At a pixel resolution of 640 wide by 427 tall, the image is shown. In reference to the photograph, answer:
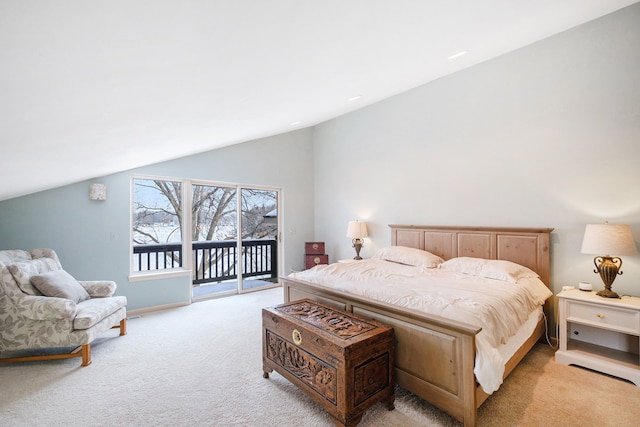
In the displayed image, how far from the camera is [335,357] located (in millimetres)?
1796

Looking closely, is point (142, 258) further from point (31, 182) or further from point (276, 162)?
point (276, 162)

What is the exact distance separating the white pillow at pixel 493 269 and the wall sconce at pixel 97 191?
4.45 m

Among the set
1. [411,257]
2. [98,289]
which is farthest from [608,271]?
[98,289]

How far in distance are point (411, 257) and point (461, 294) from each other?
1.48 meters

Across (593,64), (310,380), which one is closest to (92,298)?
(310,380)

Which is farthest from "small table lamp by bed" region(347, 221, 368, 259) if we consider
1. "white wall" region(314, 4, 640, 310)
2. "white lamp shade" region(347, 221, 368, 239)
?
"white wall" region(314, 4, 640, 310)

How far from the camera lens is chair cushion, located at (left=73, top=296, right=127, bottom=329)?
257 cm

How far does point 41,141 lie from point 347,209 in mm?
4268

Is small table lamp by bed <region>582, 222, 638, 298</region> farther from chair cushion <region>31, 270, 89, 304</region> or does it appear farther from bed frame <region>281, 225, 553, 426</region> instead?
chair cushion <region>31, 270, 89, 304</region>

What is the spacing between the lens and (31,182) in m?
2.75

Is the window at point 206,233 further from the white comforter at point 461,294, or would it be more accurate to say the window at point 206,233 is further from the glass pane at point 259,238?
the white comforter at point 461,294

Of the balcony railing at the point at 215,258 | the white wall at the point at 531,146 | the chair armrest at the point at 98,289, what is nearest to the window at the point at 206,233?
the balcony railing at the point at 215,258

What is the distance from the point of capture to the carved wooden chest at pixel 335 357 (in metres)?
1.77

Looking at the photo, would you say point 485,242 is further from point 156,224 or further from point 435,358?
point 156,224
